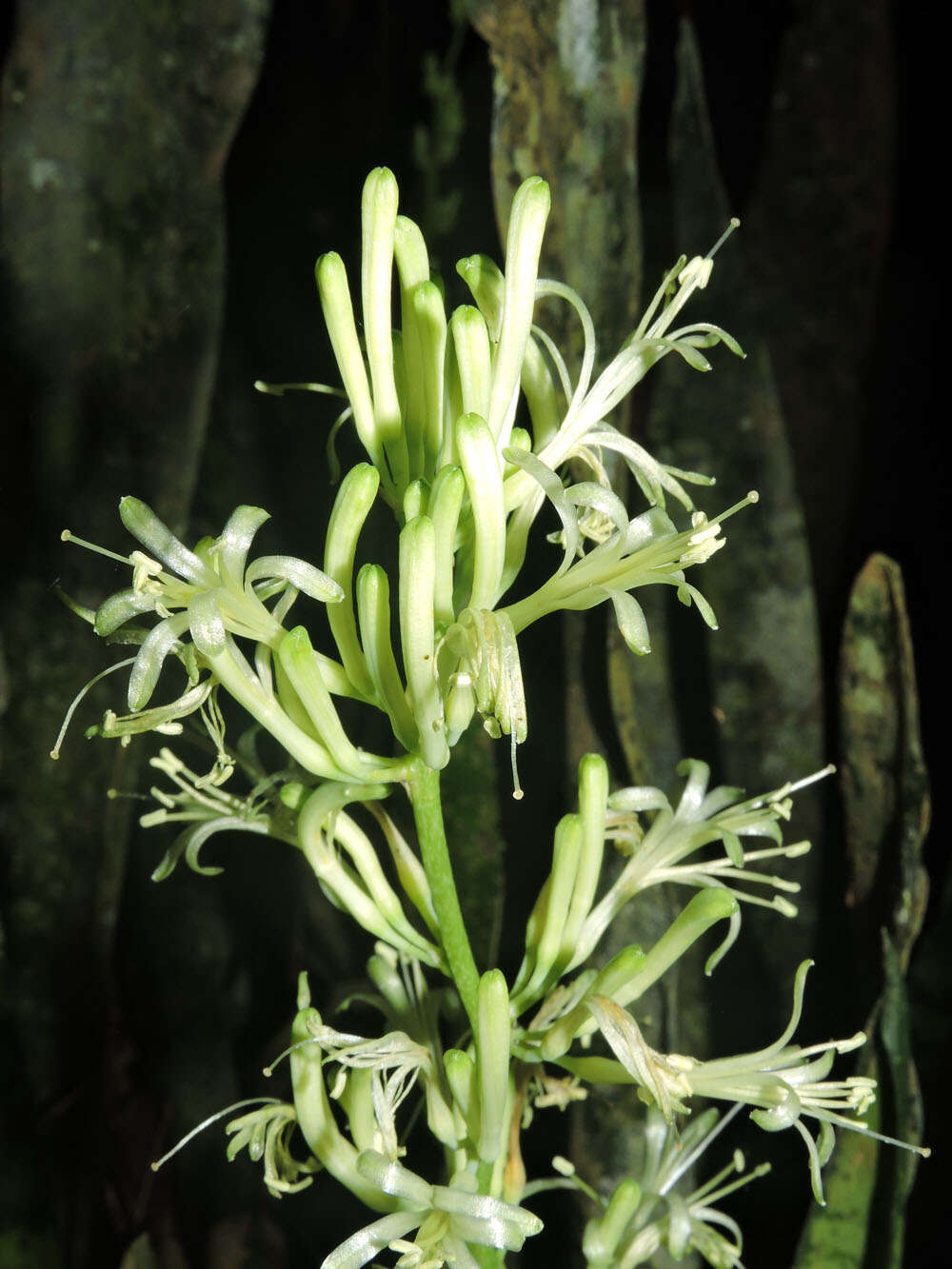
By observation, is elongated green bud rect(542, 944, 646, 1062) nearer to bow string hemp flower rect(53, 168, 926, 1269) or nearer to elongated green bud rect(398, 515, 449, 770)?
bow string hemp flower rect(53, 168, 926, 1269)

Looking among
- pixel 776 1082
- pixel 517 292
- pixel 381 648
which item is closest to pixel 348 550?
pixel 381 648

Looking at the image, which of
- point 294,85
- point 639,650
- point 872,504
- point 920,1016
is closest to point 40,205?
point 294,85

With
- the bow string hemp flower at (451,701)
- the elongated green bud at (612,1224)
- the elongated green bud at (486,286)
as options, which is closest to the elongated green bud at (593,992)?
the bow string hemp flower at (451,701)

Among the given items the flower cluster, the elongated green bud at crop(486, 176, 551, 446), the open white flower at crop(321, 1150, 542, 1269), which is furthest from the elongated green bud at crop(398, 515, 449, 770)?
the open white flower at crop(321, 1150, 542, 1269)

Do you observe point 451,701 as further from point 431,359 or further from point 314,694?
point 431,359

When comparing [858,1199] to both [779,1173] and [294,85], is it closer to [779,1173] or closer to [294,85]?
[779,1173]
